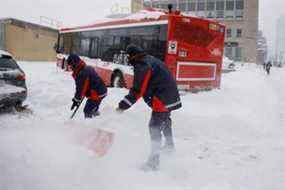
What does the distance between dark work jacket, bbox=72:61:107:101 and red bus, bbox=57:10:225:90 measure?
4742mm

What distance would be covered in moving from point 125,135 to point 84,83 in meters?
1.12

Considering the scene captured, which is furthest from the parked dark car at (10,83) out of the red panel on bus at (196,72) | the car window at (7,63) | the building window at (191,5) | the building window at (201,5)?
the building window at (191,5)

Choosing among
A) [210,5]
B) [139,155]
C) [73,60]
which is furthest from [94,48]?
[210,5]

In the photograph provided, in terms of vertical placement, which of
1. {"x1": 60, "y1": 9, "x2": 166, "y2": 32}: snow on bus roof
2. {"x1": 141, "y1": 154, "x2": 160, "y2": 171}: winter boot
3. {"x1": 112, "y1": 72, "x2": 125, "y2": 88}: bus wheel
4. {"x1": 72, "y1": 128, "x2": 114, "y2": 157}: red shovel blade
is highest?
{"x1": 60, "y1": 9, "x2": 166, "y2": 32}: snow on bus roof

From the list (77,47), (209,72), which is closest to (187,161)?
(209,72)

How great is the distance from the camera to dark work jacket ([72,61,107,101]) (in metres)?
6.12

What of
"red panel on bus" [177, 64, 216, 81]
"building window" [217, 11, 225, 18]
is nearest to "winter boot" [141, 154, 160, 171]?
"red panel on bus" [177, 64, 216, 81]

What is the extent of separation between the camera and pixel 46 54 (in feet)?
121

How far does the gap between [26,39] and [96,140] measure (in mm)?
30846

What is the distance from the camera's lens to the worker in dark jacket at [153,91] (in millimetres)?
4441

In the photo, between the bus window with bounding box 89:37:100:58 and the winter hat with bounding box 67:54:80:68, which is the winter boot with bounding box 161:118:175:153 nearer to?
the winter hat with bounding box 67:54:80:68

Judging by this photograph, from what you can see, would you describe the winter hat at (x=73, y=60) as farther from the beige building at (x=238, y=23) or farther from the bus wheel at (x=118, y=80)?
the beige building at (x=238, y=23)

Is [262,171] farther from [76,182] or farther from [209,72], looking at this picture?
[209,72]

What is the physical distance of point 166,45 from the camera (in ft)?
35.7
